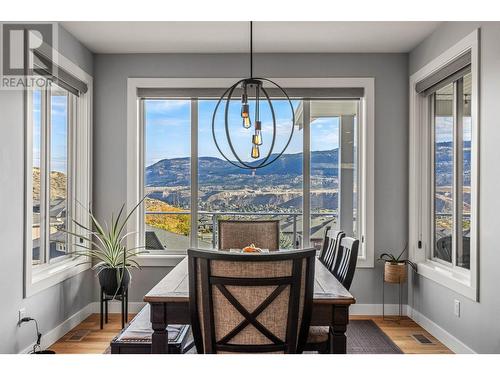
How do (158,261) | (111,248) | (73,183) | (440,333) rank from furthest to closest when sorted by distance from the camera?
(158,261) → (73,183) → (111,248) → (440,333)

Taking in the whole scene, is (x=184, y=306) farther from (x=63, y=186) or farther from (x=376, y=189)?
(x=376, y=189)

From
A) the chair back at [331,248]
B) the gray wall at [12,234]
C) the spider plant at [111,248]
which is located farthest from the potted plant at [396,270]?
the gray wall at [12,234]

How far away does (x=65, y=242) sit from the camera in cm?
374

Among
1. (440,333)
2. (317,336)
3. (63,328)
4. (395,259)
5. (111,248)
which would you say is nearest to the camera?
(317,336)

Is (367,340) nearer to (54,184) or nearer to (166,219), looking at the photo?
(166,219)

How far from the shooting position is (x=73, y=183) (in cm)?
390

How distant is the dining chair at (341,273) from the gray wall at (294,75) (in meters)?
1.39

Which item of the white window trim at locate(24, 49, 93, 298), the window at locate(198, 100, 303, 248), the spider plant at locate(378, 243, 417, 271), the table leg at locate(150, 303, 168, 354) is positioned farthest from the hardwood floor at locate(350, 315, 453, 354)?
the white window trim at locate(24, 49, 93, 298)

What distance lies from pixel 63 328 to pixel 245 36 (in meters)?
2.89

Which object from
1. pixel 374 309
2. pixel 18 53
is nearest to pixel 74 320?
pixel 18 53

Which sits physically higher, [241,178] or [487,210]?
[241,178]

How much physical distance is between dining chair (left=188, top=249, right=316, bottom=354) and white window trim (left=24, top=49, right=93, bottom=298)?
1.71 meters

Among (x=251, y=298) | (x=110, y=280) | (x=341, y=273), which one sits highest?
(x=251, y=298)
